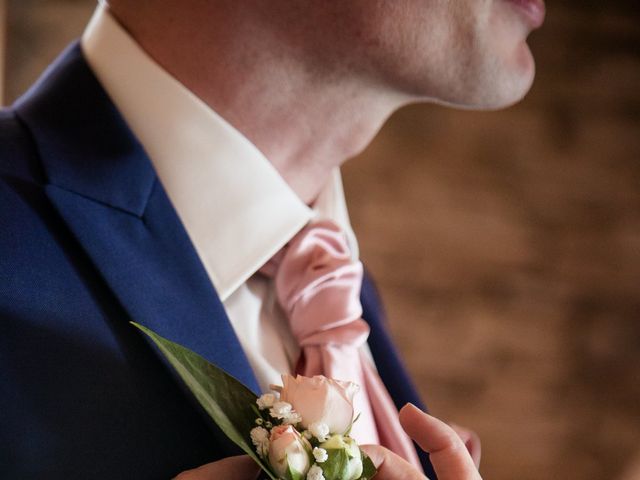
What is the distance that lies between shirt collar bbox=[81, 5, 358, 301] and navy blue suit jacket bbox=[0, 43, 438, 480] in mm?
43

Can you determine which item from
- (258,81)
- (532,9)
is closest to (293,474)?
(258,81)

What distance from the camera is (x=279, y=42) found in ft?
3.08

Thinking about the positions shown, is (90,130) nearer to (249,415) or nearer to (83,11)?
(249,415)

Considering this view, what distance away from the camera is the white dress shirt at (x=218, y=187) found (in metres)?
0.87

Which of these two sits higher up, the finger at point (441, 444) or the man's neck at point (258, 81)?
the man's neck at point (258, 81)

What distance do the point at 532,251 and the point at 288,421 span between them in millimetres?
1976

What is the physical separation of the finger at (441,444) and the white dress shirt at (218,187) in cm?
25

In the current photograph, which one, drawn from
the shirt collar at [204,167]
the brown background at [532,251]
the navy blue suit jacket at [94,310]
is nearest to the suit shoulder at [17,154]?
the navy blue suit jacket at [94,310]

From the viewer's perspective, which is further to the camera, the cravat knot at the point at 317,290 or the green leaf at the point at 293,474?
the cravat knot at the point at 317,290

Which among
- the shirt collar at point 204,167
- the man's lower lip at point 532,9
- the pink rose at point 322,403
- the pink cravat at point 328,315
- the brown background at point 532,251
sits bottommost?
the brown background at point 532,251

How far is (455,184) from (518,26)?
139 centimetres

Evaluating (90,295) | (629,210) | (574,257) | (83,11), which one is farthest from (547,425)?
(90,295)

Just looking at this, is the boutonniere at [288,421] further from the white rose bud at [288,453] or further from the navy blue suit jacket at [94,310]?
the navy blue suit jacket at [94,310]

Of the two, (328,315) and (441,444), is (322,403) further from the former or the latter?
(328,315)
